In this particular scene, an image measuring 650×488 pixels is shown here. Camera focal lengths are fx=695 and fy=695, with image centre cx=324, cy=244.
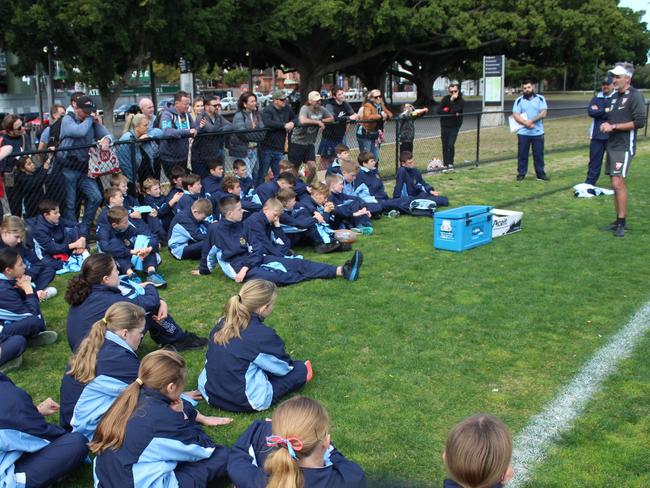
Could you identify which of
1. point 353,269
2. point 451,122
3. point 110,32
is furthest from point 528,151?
point 110,32

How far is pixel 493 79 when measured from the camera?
89.2ft

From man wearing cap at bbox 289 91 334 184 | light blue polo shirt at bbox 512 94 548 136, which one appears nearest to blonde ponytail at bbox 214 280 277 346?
man wearing cap at bbox 289 91 334 184

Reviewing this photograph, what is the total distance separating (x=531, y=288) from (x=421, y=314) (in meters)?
1.34

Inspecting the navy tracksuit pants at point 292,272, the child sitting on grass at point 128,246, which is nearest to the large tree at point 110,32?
the child sitting on grass at point 128,246

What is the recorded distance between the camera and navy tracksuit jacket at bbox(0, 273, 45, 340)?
5.59 meters

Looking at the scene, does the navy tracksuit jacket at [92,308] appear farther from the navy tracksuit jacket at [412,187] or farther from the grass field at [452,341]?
the navy tracksuit jacket at [412,187]

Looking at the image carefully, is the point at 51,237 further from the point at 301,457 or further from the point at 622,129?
the point at 622,129

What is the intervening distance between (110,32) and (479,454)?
2753cm

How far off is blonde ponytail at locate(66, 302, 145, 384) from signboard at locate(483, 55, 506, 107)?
2497 centimetres

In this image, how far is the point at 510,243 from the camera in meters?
8.73

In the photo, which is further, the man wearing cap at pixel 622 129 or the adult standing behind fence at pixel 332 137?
the adult standing behind fence at pixel 332 137

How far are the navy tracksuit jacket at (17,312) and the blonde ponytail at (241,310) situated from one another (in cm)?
206

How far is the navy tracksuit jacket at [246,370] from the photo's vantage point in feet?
14.6

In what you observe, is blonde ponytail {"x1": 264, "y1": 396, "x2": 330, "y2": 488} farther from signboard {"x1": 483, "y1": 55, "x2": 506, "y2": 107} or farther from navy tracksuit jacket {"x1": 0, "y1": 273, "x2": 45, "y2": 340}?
signboard {"x1": 483, "y1": 55, "x2": 506, "y2": 107}
